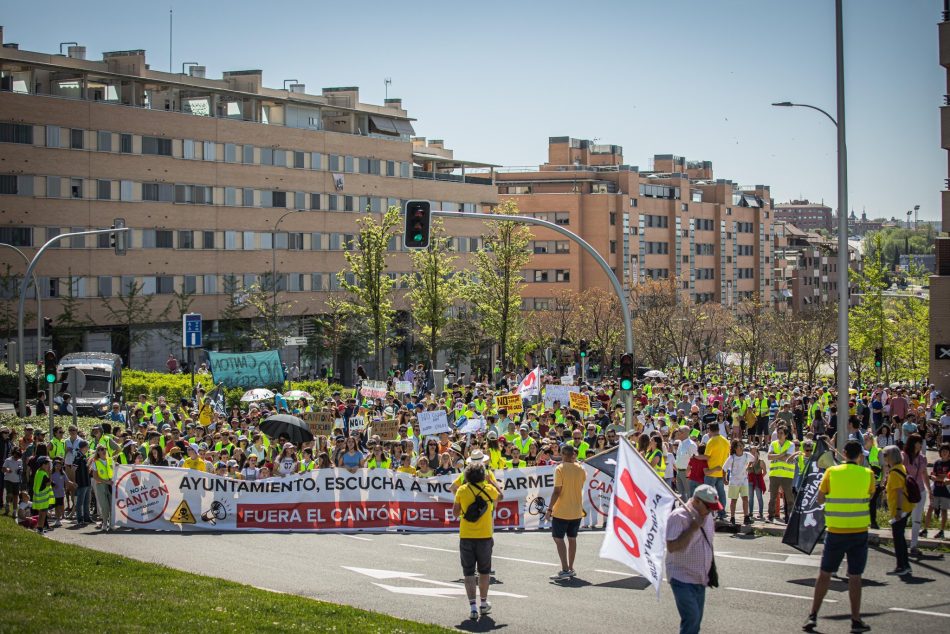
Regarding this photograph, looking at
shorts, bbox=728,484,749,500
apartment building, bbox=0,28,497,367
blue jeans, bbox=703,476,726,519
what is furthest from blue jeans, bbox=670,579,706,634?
apartment building, bbox=0,28,497,367

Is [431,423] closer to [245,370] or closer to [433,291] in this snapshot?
[245,370]

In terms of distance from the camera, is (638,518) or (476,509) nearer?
(638,518)

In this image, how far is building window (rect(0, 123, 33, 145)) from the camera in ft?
192

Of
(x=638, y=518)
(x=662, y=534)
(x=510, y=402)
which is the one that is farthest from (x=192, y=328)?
(x=662, y=534)

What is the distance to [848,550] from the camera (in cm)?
1214

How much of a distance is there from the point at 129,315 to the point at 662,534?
55.7 meters

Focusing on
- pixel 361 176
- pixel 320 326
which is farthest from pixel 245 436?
pixel 361 176

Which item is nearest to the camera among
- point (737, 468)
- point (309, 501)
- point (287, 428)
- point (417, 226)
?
point (737, 468)

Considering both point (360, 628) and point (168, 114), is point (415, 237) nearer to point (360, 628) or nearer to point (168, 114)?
point (360, 628)

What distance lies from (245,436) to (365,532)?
19.6ft

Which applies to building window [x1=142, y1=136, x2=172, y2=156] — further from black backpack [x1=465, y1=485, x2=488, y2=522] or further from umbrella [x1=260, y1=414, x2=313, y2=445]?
black backpack [x1=465, y1=485, x2=488, y2=522]

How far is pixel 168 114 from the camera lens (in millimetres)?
64875

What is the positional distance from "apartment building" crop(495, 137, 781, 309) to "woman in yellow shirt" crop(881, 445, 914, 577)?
79.8 metres

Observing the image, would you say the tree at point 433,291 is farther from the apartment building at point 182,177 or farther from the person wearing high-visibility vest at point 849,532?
the person wearing high-visibility vest at point 849,532
